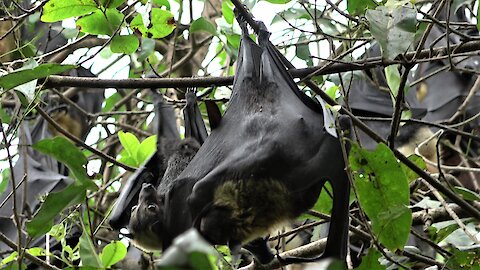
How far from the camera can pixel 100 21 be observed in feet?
10.6

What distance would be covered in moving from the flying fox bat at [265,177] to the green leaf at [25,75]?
2.16ft

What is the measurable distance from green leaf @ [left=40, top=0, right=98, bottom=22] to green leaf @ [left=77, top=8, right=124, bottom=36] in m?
0.11

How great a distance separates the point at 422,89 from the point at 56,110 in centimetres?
350

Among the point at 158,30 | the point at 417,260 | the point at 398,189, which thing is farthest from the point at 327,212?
the point at 158,30

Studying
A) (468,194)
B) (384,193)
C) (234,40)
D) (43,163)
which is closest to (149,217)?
(384,193)

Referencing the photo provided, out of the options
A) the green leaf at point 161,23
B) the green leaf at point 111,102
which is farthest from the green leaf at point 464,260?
the green leaf at point 111,102

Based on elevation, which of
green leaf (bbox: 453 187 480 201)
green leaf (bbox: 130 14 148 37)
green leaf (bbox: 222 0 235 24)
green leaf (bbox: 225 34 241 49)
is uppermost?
green leaf (bbox: 222 0 235 24)

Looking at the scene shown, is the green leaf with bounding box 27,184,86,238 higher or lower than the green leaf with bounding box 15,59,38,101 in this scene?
lower

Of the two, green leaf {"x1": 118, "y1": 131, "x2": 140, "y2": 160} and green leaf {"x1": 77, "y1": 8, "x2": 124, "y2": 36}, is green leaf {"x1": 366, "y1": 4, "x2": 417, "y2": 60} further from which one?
green leaf {"x1": 118, "y1": 131, "x2": 140, "y2": 160}

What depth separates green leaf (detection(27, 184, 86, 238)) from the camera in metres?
2.42

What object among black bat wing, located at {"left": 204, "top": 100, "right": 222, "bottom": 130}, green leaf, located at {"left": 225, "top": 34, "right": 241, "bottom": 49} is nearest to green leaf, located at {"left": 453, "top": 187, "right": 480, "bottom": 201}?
black bat wing, located at {"left": 204, "top": 100, "right": 222, "bottom": 130}

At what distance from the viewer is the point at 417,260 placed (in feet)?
10.6

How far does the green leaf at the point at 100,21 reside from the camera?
3.22m

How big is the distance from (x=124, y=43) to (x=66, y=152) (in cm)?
89
